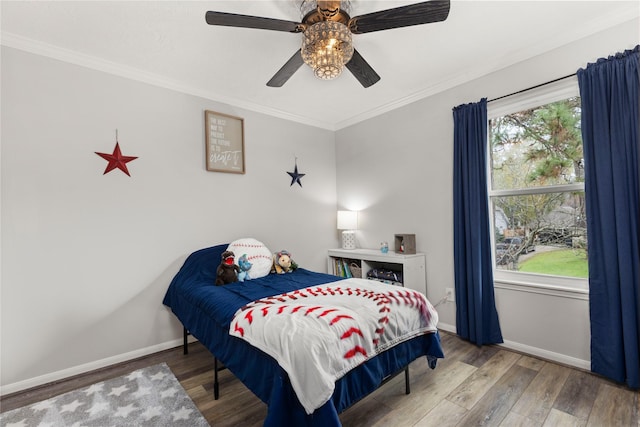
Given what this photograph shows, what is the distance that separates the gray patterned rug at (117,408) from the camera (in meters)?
1.68

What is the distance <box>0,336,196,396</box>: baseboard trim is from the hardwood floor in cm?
6

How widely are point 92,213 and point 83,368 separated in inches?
47.3

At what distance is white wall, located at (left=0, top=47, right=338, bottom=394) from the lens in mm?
2066

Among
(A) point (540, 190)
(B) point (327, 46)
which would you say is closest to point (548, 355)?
(A) point (540, 190)

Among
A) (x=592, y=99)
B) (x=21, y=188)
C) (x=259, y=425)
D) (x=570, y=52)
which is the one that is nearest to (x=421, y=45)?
(x=570, y=52)

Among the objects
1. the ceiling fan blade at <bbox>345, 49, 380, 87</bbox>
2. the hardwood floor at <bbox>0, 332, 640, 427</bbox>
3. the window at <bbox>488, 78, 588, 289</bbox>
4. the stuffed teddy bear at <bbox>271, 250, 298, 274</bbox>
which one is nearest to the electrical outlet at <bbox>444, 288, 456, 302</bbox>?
the window at <bbox>488, 78, 588, 289</bbox>

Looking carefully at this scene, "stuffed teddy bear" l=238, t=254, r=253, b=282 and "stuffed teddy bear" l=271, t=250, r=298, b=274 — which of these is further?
"stuffed teddy bear" l=271, t=250, r=298, b=274

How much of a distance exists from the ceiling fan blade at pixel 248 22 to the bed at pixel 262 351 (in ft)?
5.15

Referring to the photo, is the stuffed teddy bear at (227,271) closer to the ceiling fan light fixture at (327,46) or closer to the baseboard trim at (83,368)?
the baseboard trim at (83,368)

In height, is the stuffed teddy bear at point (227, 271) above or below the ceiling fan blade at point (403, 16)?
below

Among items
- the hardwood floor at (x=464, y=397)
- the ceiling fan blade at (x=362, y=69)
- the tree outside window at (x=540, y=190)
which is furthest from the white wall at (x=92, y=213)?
the tree outside window at (x=540, y=190)

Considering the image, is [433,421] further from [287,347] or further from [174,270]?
[174,270]

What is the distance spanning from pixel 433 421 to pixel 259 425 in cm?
96

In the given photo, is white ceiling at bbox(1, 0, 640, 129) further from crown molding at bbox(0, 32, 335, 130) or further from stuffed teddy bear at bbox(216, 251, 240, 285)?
stuffed teddy bear at bbox(216, 251, 240, 285)
